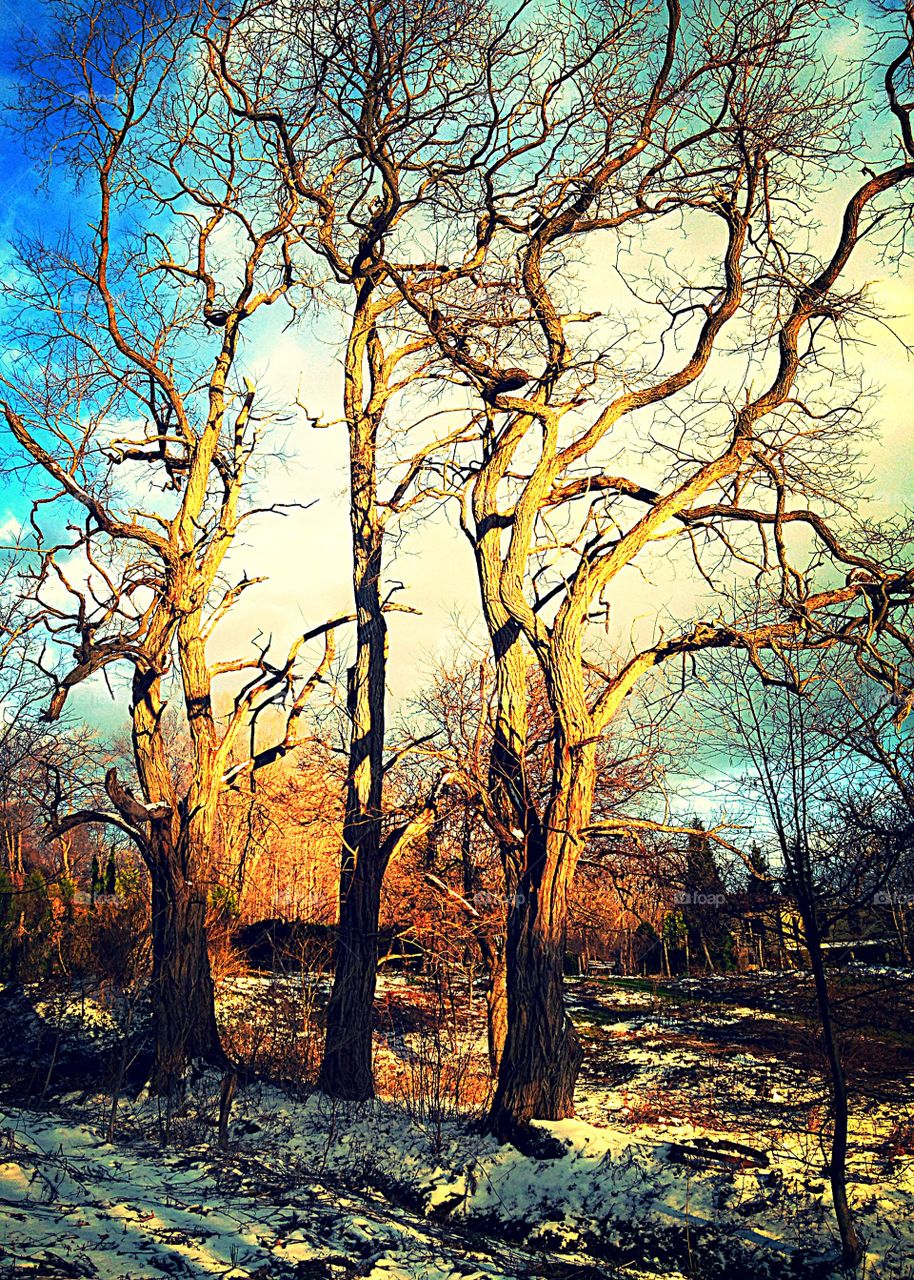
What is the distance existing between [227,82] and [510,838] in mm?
8972

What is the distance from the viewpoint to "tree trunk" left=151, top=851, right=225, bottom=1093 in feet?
31.8

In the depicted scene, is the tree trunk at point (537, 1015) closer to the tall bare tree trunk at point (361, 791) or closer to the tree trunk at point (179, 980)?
the tall bare tree trunk at point (361, 791)

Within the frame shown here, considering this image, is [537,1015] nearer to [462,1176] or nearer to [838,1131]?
[462,1176]

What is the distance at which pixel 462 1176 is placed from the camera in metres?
6.82

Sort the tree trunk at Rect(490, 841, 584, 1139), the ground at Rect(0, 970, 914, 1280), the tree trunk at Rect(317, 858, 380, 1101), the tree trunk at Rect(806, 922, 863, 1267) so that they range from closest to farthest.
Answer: the ground at Rect(0, 970, 914, 1280) < the tree trunk at Rect(806, 922, 863, 1267) < the tree trunk at Rect(490, 841, 584, 1139) < the tree trunk at Rect(317, 858, 380, 1101)

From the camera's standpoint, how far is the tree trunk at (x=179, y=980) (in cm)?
970

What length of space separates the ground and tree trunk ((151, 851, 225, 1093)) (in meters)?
0.36

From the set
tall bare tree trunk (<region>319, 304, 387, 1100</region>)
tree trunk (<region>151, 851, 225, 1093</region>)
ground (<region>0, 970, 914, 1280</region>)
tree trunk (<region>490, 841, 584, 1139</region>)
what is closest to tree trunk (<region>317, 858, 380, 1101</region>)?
tall bare tree trunk (<region>319, 304, 387, 1100</region>)

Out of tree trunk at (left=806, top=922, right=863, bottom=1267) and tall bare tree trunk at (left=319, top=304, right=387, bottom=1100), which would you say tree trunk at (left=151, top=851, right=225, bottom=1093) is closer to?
tall bare tree trunk at (left=319, top=304, right=387, bottom=1100)

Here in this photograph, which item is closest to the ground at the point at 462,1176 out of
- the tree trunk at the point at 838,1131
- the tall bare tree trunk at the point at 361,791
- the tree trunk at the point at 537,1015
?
the tree trunk at the point at 838,1131

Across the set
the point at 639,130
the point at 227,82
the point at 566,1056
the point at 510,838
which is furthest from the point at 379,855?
the point at 227,82

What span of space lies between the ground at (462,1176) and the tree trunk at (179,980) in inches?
14.1

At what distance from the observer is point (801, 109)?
26.7ft

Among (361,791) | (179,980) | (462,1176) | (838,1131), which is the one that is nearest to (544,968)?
(462,1176)
